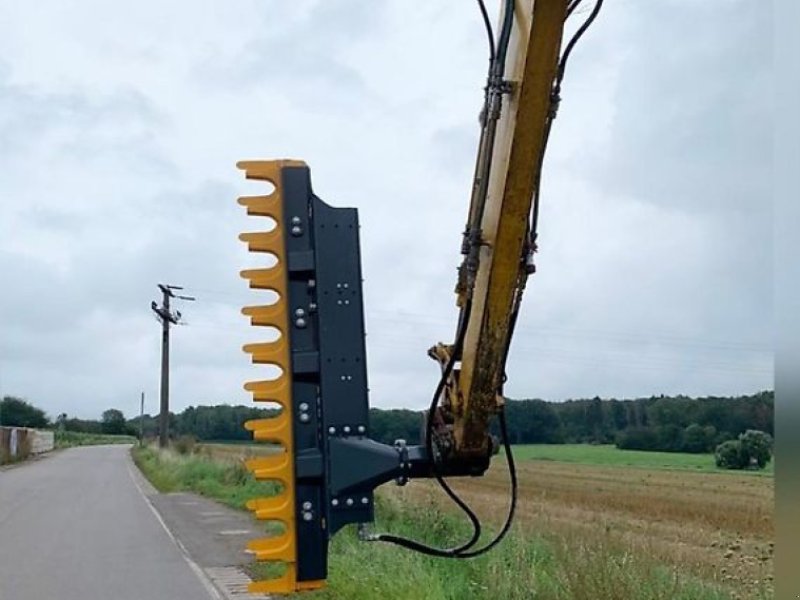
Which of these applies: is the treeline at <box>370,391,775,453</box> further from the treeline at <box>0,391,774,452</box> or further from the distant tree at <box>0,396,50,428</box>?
the distant tree at <box>0,396,50,428</box>

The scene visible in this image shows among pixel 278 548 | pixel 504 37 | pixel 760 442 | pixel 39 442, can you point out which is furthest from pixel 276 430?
pixel 39 442

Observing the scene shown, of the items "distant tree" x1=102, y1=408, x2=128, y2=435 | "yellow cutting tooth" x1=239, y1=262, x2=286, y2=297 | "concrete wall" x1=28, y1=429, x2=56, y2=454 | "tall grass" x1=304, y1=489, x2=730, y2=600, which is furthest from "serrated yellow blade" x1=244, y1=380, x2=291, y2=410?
"distant tree" x1=102, y1=408, x2=128, y2=435

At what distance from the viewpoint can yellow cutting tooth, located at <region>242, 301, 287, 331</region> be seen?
190 inches

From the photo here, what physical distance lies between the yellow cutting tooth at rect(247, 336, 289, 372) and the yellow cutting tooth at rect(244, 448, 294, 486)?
1.24 ft

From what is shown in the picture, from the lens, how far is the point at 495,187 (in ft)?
15.7

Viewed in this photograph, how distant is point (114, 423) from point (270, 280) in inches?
6132

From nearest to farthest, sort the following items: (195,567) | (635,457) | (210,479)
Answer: (195,567), (635,457), (210,479)

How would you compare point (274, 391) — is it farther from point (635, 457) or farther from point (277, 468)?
point (635, 457)

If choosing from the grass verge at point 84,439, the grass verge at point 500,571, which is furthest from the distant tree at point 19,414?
the grass verge at point 500,571

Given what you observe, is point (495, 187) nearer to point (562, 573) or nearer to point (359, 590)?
point (562, 573)

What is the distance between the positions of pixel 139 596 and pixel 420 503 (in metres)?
4.04

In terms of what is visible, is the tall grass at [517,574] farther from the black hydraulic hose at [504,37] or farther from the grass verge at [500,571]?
the black hydraulic hose at [504,37]

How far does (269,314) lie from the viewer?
191 inches

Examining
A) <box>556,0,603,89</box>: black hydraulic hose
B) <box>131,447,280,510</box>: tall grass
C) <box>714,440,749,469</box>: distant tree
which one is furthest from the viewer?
<box>131,447,280,510</box>: tall grass
